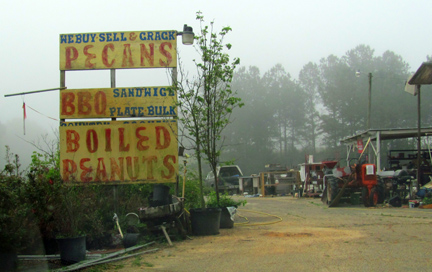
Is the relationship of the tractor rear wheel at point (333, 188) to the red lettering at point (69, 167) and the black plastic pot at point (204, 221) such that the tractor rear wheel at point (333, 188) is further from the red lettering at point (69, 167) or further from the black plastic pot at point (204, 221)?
the red lettering at point (69, 167)

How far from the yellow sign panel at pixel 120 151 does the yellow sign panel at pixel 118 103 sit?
0.21m

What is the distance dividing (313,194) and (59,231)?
724 inches

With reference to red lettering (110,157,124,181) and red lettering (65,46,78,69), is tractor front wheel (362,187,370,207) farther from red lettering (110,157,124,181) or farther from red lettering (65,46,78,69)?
red lettering (65,46,78,69)

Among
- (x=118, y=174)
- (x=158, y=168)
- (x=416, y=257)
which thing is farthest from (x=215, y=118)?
(x=416, y=257)

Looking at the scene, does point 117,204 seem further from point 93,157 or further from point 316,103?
point 316,103

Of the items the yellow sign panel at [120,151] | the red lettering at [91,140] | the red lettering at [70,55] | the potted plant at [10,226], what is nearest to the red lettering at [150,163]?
the yellow sign panel at [120,151]

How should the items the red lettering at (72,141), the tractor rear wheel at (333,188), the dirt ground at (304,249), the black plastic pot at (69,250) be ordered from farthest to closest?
1. the tractor rear wheel at (333,188)
2. the red lettering at (72,141)
3. the black plastic pot at (69,250)
4. the dirt ground at (304,249)

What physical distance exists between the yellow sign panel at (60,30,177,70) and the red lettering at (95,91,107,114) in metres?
0.64

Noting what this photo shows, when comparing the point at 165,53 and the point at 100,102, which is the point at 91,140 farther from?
the point at 165,53

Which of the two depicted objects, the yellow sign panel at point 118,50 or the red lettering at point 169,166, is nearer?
the red lettering at point 169,166

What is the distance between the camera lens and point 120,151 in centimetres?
1006

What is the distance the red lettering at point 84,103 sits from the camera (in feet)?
33.1

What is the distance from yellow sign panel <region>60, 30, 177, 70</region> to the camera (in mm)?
10172

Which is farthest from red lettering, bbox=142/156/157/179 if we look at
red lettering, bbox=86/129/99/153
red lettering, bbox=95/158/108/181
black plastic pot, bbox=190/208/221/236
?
black plastic pot, bbox=190/208/221/236
